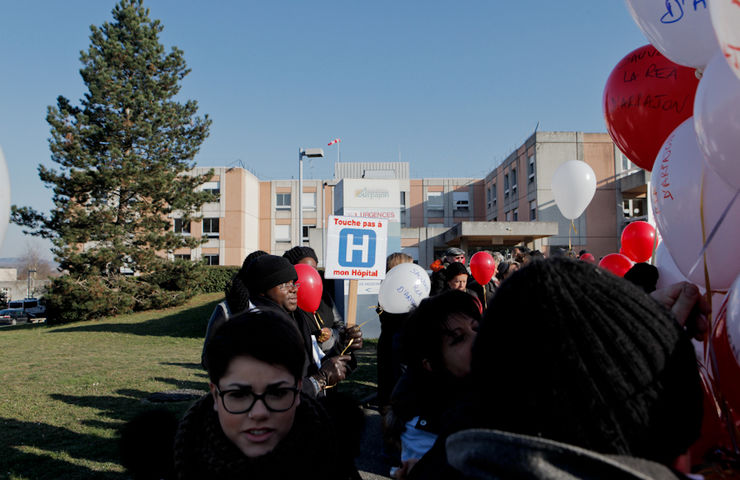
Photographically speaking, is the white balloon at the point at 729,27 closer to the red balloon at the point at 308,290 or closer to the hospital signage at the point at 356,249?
the red balloon at the point at 308,290

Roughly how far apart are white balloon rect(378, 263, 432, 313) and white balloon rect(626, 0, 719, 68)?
305 cm

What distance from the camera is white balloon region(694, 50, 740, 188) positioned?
55.3 inches

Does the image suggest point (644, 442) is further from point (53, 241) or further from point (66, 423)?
point (53, 241)

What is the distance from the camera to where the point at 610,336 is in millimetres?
739

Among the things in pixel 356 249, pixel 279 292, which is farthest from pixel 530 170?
pixel 279 292

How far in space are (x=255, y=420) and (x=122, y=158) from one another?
24.0m

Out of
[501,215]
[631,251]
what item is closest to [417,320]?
[631,251]

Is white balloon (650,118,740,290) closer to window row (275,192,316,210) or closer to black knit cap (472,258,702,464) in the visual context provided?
black knit cap (472,258,702,464)

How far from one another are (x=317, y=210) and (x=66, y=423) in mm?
42238

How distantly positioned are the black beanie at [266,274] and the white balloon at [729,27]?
254 cm

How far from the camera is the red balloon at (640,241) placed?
16.6ft

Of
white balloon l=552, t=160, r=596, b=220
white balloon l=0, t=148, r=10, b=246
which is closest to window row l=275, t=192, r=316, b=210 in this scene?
white balloon l=552, t=160, r=596, b=220

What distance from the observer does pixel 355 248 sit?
5789 millimetres

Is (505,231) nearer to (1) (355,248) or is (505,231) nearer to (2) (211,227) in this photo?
(1) (355,248)
